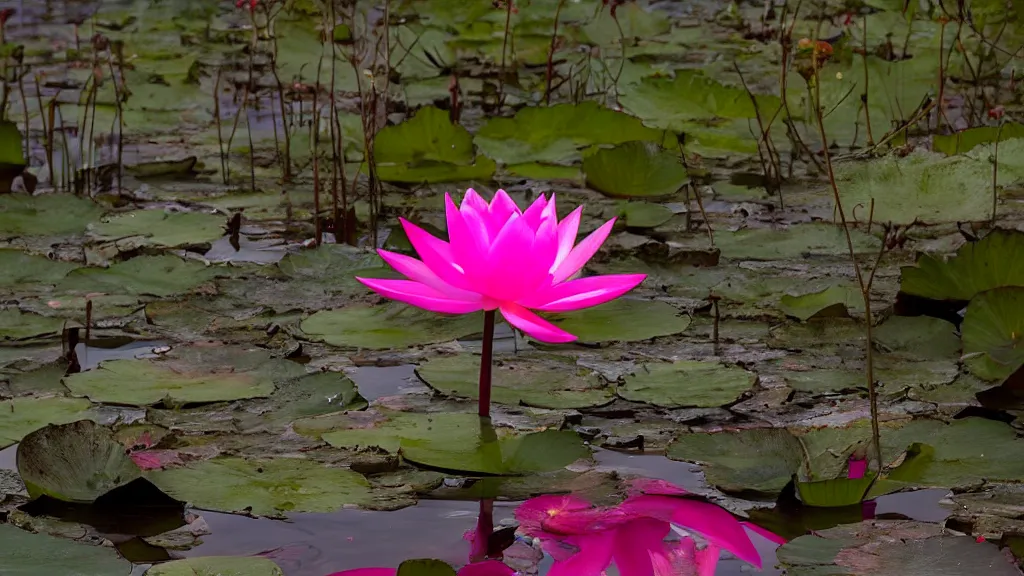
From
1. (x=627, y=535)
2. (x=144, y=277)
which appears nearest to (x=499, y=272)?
(x=627, y=535)

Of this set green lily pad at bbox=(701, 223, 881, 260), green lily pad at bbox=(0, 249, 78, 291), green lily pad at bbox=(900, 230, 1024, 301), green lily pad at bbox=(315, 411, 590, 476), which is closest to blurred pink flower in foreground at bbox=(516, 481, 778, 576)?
green lily pad at bbox=(315, 411, 590, 476)

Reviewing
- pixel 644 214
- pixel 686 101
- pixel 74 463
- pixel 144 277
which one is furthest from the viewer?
pixel 686 101

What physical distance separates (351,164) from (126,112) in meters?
1.10

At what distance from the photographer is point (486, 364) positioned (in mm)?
1972

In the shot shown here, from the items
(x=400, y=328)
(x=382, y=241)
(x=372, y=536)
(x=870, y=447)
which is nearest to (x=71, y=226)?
(x=382, y=241)

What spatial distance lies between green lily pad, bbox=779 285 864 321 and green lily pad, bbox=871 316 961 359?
103 mm

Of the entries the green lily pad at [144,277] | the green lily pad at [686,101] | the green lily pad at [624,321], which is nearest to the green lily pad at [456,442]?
the green lily pad at [624,321]

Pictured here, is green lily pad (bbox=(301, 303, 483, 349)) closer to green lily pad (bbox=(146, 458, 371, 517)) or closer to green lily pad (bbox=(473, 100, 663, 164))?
green lily pad (bbox=(146, 458, 371, 517))

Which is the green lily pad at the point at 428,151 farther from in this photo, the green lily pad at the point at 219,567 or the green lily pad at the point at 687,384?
the green lily pad at the point at 219,567

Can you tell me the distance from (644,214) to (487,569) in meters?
1.88

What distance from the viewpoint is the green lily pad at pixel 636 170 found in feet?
11.5

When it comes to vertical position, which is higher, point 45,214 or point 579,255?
point 579,255

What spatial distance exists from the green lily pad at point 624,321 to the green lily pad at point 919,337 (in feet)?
1.23

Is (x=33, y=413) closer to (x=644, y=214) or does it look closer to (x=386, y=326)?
(x=386, y=326)
